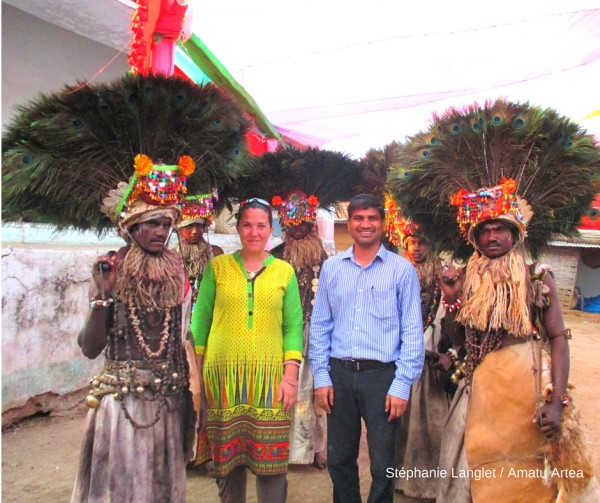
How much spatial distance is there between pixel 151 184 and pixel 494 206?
1988 millimetres

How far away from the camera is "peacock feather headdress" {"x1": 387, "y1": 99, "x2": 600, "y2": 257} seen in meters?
3.24

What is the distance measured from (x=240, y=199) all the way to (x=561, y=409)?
2796 mm

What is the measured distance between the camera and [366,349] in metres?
3.03

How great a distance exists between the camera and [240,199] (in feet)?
14.5

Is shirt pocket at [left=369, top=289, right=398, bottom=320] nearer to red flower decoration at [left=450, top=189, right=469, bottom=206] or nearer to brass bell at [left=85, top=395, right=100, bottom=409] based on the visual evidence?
red flower decoration at [left=450, top=189, right=469, bottom=206]

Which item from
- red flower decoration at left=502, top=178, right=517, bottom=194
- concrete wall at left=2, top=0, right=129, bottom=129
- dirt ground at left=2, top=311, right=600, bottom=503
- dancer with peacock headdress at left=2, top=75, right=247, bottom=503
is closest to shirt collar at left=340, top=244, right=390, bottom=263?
red flower decoration at left=502, top=178, right=517, bottom=194

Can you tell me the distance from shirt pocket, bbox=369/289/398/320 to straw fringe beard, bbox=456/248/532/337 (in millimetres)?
485

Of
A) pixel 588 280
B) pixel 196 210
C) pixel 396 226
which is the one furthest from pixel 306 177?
pixel 588 280

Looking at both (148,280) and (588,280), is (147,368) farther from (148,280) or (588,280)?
(588,280)

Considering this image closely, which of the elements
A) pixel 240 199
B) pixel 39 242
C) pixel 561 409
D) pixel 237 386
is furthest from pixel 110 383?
pixel 39 242

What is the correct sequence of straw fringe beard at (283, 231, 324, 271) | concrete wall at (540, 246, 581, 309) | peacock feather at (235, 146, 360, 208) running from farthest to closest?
concrete wall at (540, 246, 581, 309), straw fringe beard at (283, 231, 324, 271), peacock feather at (235, 146, 360, 208)

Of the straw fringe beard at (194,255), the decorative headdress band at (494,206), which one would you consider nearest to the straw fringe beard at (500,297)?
the decorative headdress band at (494,206)

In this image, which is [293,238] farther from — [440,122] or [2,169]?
[2,169]

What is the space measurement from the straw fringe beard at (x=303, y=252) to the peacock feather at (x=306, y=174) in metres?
0.44
